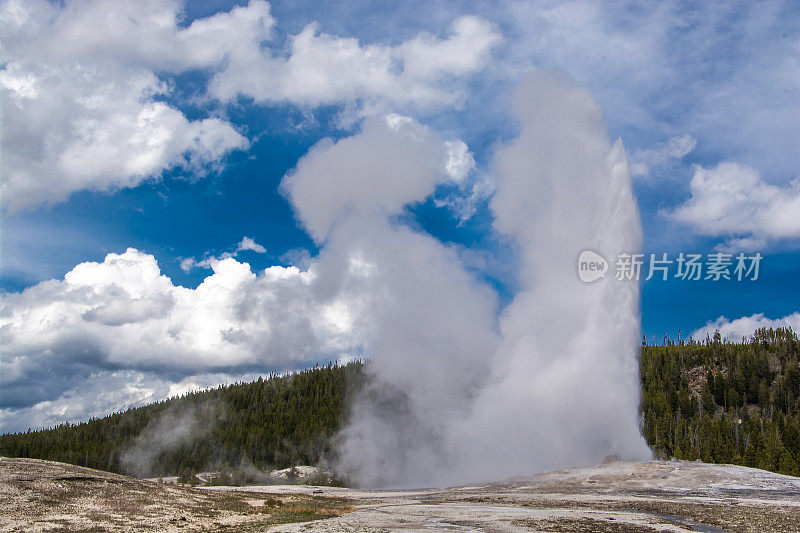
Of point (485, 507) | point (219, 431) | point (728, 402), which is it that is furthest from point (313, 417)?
point (485, 507)

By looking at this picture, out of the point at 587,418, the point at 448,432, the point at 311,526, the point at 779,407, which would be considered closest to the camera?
the point at 311,526

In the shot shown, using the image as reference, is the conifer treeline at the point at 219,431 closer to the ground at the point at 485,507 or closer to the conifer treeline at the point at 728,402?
the conifer treeline at the point at 728,402

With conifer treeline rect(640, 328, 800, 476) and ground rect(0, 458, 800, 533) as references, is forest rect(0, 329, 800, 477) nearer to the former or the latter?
conifer treeline rect(640, 328, 800, 476)

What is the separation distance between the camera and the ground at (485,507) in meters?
26.3

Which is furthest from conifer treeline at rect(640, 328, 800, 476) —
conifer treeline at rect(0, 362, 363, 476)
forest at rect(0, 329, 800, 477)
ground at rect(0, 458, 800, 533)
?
A: conifer treeline at rect(0, 362, 363, 476)

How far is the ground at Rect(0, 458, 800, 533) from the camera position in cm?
2630

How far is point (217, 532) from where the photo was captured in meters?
25.6

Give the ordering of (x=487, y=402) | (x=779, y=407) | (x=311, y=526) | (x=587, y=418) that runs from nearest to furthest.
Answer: (x=311, y=526)
(x=587, y=418)
(x=487, y=402)
(x=779, y=407)

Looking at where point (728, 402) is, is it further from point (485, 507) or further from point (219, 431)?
point (219, 431)

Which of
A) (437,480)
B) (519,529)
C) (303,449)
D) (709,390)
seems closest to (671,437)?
(709,390)

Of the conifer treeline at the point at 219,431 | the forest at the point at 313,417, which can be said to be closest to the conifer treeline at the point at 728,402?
the forest at the point at 313,417

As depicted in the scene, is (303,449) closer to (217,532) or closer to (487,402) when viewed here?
(487,402)

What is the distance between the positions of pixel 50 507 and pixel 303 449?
110 m

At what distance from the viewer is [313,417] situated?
5861 inches
